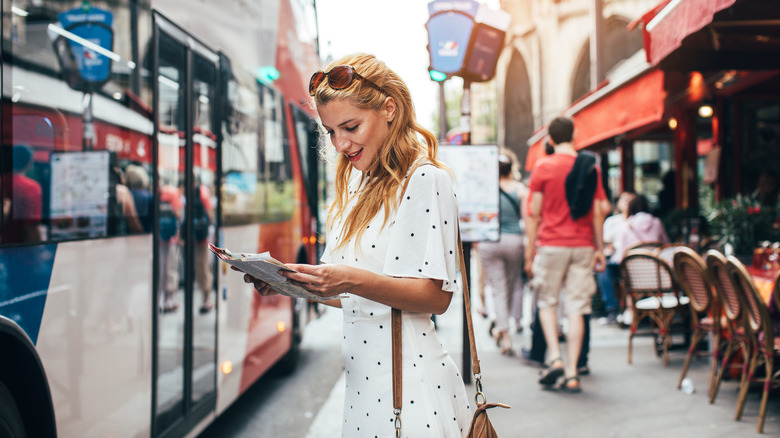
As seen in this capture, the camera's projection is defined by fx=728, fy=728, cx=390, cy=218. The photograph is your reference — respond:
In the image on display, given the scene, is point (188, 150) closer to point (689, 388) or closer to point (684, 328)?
point (689, 388)

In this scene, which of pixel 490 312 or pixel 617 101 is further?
pixel 490 312

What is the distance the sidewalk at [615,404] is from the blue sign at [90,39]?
9.57ft

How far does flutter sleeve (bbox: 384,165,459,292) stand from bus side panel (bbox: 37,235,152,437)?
5.24 ft

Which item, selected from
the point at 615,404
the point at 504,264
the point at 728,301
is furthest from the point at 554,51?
the point at 615,404

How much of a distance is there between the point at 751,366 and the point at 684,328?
8.40ft

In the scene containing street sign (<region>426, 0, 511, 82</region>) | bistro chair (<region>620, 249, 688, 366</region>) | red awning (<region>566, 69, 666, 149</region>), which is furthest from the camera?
bistro chair (<region>620, 249, 688, 366</region>)

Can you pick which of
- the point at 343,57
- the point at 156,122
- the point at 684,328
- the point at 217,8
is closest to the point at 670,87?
the point at 684,328

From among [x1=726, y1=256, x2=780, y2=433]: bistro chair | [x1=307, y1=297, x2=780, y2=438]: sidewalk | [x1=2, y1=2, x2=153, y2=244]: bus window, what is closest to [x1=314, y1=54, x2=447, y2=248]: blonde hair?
[x1=2, y1=2, x2=153, y2=244]: bus window

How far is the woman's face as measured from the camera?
1.93 meters

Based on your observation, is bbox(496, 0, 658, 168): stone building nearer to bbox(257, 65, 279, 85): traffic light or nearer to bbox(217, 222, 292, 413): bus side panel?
bbox(257, 65, 279, 85): traffic light

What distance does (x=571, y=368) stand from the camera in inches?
231

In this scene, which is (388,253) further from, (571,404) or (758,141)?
(758,141)

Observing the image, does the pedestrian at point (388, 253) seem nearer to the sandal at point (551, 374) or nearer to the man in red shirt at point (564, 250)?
the man in red shirt at point (564, 250)

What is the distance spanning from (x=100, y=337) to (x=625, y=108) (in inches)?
242
